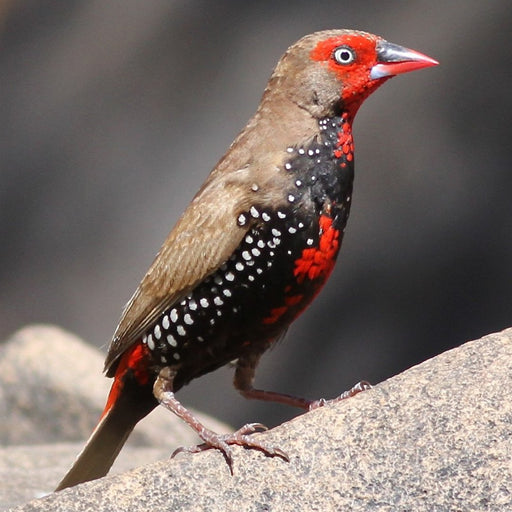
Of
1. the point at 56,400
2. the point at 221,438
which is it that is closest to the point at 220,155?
the point at 56,400

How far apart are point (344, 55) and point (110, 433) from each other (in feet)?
4.98

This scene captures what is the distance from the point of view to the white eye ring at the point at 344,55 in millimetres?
3941

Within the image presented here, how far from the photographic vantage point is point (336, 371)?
23.4ft

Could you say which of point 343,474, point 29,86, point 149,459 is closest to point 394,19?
point 29,86

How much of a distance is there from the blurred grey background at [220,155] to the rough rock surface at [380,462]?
3647 millimetres

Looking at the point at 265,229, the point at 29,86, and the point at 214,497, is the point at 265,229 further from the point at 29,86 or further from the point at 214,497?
the point at 29,86

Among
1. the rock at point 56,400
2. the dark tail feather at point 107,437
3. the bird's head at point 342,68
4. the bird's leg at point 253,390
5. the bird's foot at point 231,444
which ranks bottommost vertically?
the rock at point 56,400

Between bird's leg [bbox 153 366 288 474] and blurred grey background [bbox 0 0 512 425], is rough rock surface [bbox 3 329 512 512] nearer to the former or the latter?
bird's leg [bbox 153 366 288 474]

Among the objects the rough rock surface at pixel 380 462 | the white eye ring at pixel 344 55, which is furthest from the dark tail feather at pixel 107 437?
the white eye ring at pixel 344 55

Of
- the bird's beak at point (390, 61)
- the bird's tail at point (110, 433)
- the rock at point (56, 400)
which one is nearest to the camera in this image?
the bird's beak at point (390, 61)

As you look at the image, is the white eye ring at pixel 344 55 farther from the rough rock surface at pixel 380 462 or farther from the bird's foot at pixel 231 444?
the bird's foot at pixel 231 444

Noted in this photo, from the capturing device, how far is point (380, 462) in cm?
320

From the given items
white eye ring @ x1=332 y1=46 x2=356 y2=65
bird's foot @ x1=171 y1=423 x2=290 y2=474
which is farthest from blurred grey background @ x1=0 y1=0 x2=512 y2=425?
bird's foot @ x1=171 y1=423 x2=290 y2=474

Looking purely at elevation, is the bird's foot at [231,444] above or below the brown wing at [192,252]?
below
